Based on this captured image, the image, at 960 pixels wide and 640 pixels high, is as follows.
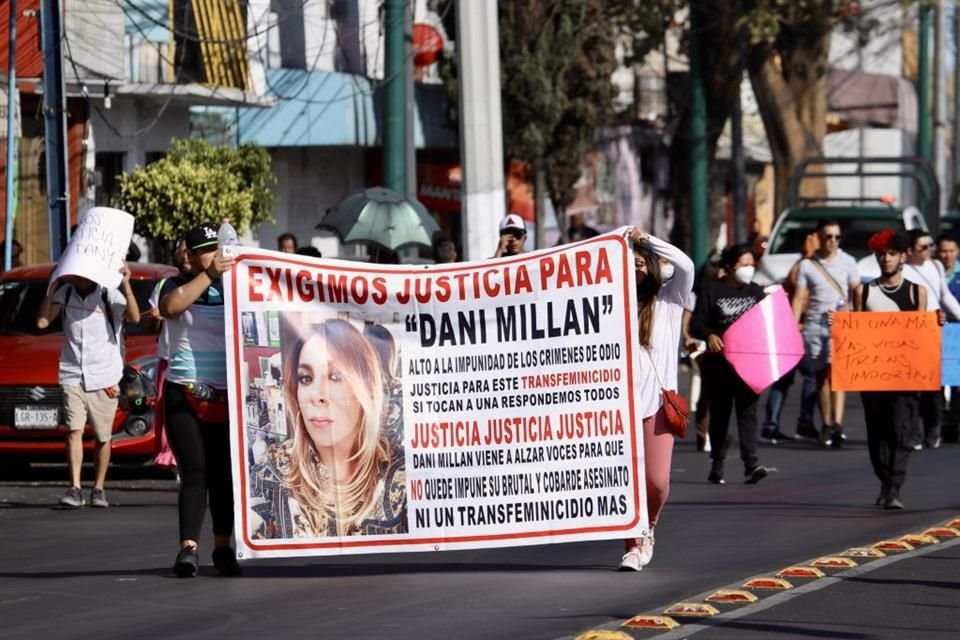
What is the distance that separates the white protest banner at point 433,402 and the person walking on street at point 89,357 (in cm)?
394

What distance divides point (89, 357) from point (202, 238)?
3.96 meters

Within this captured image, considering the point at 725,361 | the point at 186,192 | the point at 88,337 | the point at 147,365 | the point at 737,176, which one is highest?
the point at 737,176

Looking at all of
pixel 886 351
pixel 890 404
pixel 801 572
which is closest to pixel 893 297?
pixel 886 351

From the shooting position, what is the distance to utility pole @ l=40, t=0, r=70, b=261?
1820 centimetres

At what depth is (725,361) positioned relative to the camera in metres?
15.7

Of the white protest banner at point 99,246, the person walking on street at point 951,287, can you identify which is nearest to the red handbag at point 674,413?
the white protest banner at point 99,246

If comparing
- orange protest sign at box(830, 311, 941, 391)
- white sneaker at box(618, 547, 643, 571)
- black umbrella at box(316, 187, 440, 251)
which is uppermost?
black umbrella at box(316, 187, 440, 251)

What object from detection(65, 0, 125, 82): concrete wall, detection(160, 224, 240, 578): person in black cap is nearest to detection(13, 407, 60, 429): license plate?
detection(160, 224, 240, 578): person in black cap

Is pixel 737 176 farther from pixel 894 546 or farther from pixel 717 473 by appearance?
pixel 894 546

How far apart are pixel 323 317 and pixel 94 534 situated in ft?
10.1

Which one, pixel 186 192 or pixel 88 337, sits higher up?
pixel 186 192

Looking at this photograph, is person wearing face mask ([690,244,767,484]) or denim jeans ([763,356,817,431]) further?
denim jeans ([763,356,817,431])

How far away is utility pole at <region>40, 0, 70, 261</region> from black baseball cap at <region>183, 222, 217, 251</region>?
25.4ft

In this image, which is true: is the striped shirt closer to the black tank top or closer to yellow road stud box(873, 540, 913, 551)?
yellow road stud box(873, 540, 913, 551)
